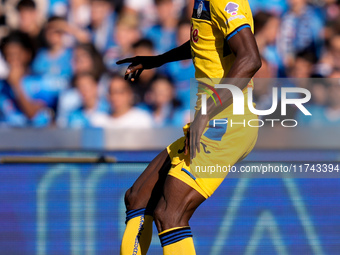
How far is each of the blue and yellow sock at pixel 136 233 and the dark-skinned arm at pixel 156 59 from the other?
842mm

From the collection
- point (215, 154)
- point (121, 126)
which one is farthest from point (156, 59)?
point (121, 126)

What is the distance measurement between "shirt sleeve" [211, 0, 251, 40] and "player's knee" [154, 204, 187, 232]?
34.4 inches

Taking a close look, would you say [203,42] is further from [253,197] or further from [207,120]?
[253,197]

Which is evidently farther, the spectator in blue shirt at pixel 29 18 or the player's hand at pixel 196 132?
the spectator in blue shirt at pixel 29 18

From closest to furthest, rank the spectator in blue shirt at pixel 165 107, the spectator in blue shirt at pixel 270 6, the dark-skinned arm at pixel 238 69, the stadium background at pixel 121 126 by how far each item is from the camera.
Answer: the dark-skinned arm at pixel 238 69 < the stadium background at pixel 121 126 < the spectator in blue shirt at pixel 165 107 < the spectator in blue shirt at pixel 270 6

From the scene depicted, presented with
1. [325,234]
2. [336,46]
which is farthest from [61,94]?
[325,234]

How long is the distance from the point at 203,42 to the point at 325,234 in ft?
5.67

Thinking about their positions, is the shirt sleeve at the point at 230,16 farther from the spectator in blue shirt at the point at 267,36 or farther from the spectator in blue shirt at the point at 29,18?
the spectator in blue shirt at the point at 29,18

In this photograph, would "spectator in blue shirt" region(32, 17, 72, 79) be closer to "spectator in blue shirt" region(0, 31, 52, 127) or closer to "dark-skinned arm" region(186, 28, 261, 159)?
"spectator in blue shirt" region(0, 31, 52, 127)

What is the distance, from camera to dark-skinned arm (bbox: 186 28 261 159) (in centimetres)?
244

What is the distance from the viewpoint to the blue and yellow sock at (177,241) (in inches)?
105

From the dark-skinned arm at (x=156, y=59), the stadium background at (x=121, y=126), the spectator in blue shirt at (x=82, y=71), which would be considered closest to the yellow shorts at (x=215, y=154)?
the dark-skinned arm at (x=156, y=59)

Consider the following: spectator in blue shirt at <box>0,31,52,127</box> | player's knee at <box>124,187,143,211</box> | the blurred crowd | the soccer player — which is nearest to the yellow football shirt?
the soccer player

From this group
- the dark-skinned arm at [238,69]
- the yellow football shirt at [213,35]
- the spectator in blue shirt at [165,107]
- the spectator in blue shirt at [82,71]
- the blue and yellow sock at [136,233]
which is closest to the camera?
the dark-skinned arm at [238,69]
